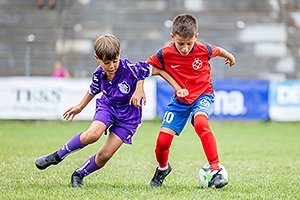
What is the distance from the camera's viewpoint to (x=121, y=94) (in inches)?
243

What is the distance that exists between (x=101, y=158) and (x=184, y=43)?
1331mm

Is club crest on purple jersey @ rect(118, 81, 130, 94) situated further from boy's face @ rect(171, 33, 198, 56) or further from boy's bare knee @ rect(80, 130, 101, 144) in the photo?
boy's face @ rect(171, 33, 198, 56)

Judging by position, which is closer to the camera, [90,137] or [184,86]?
[90,137]

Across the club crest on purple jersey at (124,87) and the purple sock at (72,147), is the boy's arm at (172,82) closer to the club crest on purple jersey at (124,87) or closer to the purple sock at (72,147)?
the club crest on purple jersey at (124,87)

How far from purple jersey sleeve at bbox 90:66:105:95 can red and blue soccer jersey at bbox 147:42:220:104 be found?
1.70 ft

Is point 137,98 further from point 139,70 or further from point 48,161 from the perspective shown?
point 48,161

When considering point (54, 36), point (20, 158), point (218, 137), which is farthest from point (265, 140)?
point (54, 36)

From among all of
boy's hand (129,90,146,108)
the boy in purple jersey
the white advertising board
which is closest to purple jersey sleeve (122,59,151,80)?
the boy in purple jersey

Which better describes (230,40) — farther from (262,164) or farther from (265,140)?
(262,164)

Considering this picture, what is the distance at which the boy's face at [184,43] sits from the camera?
19.8 feet

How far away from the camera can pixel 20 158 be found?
29.5 ft

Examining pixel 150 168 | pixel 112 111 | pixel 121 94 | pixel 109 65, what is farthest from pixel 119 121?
pixel 150 168

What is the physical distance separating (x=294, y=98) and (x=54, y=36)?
8.37 m

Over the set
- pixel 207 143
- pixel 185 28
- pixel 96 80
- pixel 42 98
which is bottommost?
pixel 42 98
